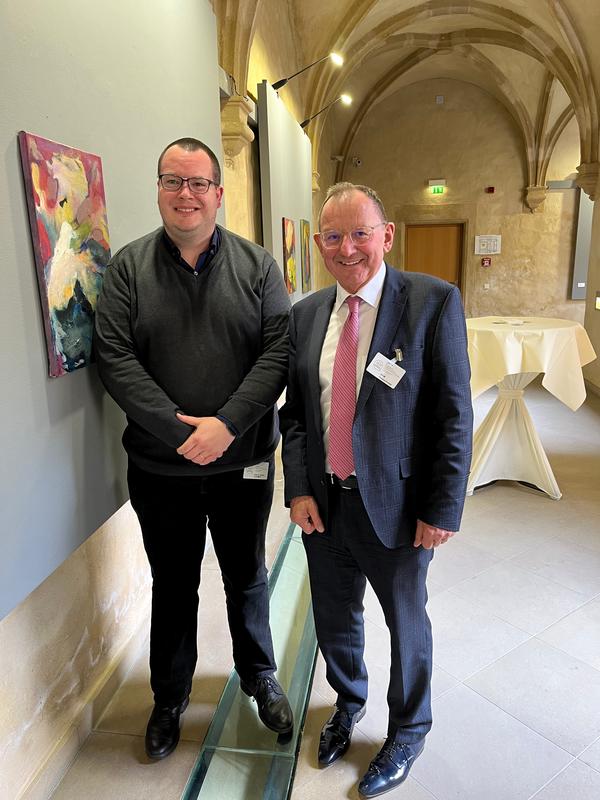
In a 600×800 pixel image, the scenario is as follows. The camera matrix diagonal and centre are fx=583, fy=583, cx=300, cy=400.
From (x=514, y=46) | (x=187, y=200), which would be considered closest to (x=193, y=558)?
(x=187, y=200)

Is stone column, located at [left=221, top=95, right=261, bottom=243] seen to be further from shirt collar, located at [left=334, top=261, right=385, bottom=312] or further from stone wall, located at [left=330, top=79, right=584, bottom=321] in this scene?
stone wall, located at [left=330, top=79, right=584, bottom=321]

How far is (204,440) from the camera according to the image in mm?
1713

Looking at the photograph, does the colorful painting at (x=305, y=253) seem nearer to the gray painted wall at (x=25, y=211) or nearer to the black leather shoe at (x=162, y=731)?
the gray painted wall at (x=25, y=211)

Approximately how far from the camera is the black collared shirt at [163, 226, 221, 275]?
1815mm

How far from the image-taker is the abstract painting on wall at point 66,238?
5.08 ft

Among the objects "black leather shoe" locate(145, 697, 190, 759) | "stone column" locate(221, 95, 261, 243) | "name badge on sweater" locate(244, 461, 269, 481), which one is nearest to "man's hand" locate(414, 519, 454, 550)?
"name badge on sweater" locate(244, 461, 269, 481)

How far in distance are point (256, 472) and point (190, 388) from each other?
0.37 meters

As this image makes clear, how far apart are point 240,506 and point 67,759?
1117 millimetres

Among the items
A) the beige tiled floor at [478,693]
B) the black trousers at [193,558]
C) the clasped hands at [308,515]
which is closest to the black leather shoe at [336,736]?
the beige tiled floor at [478,693]

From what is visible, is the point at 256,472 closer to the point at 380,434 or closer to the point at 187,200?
the point at 380,434

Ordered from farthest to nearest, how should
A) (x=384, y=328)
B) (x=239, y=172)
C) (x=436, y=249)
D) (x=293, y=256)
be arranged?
(x=436, y=249)
(x=293, y=256)
(x=239, y=172)
(x=384, y=328)

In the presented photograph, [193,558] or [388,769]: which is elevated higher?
[193,558]

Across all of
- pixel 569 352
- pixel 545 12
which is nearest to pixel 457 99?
pixel 545 12

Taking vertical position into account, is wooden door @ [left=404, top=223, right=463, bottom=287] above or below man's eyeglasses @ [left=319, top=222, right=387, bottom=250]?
above
